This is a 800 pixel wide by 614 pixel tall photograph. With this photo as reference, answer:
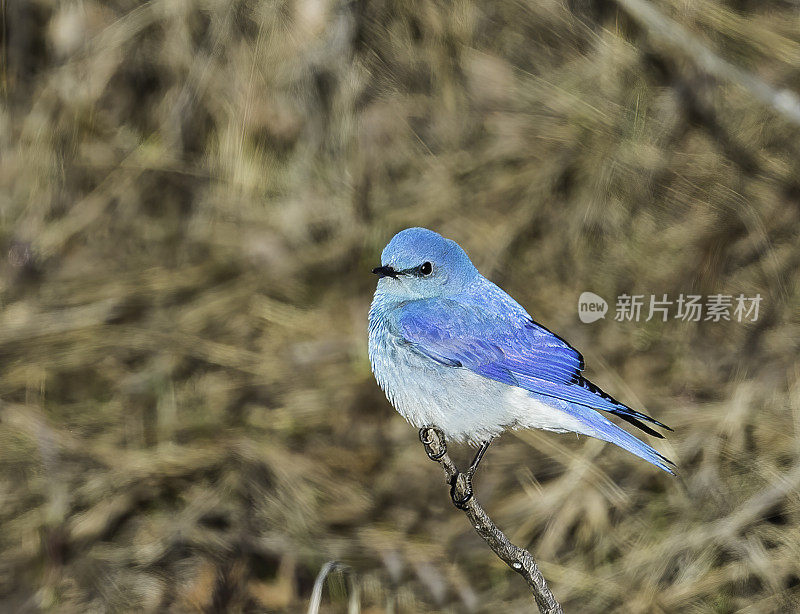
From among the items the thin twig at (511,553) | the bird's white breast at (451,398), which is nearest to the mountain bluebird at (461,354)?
the bird's white breast at (451,398)

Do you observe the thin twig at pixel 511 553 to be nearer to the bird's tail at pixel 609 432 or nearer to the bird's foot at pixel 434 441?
the bird's foot at pixel 434 441

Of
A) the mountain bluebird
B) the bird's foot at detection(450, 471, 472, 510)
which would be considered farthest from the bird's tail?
the bird's foot at detection(450, 471, 472, 510)

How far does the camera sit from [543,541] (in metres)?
2.83

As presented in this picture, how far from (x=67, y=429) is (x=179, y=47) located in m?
1.57

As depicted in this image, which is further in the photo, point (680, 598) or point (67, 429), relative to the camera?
point (67, 429)

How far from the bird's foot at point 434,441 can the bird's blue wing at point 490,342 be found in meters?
0.17

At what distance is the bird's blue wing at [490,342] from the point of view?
67.9 inches

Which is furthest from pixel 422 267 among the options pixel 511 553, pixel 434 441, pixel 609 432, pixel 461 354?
pixel 511 553

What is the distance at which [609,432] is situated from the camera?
1534 millimetres

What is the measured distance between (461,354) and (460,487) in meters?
0.30

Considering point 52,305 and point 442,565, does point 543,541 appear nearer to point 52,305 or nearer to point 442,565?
point 442,565

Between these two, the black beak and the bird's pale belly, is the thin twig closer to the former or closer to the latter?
the bird's pale belly

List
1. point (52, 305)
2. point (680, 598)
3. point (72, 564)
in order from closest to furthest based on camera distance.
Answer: point (680, 598)
point (72, 564)
point (52, 305)

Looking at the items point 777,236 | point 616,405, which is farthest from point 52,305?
point 777,236
